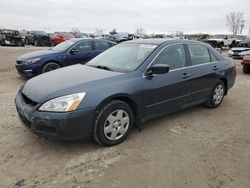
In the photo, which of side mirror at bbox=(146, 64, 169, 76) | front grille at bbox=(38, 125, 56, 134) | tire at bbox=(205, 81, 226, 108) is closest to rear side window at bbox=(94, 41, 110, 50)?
tire at bbox=(205, 81, 226, 108)

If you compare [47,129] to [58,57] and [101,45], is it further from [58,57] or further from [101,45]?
[101,45]

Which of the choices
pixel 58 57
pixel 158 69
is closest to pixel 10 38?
pixel 58 57

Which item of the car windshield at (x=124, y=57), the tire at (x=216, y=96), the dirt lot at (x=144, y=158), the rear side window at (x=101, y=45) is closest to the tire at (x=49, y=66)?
the rear side window at (x=101, y=45)

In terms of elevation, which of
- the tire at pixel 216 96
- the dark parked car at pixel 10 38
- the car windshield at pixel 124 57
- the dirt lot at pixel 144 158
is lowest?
the dirt lot at pixel 144 158

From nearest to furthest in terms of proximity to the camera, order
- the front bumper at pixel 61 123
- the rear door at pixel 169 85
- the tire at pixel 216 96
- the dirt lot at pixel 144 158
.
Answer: the dirt lot at pixel 144 158 < the front bumper at pixel 61 123 < the rear door at pixel 169 85 < the tire at pixel 216 96

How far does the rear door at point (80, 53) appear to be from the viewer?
331 inches

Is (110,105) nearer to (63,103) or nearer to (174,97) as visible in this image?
(63,103)

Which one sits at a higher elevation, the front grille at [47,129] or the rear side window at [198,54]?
the rear side window at [198,54]

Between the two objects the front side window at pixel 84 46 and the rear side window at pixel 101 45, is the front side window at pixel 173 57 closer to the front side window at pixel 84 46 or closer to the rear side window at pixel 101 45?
the front side window at pixel 84 46

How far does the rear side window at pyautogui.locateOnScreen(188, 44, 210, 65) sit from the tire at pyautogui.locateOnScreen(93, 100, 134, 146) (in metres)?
1.84

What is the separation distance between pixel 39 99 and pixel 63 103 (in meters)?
0.35

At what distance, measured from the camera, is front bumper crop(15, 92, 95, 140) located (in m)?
3.13

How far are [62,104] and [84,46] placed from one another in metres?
6.03

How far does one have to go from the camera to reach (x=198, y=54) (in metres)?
4.95
